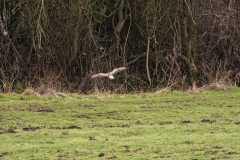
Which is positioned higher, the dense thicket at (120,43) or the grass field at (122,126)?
the dense thicket at (120,43)

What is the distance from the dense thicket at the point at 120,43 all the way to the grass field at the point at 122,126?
285 cm

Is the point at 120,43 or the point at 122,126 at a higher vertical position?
the point at 120,43

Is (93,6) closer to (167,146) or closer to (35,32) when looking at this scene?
(35,32)

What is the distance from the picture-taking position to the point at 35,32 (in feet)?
68.7

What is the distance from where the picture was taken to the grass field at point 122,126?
371 inches

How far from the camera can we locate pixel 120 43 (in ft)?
74.1

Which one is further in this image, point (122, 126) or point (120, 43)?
point (120, 43)

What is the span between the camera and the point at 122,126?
12.5 m

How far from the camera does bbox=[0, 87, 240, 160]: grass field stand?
941 centimetres

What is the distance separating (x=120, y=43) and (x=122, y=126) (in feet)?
34.0

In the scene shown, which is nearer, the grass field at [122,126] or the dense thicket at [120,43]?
the grass field at [122,126]

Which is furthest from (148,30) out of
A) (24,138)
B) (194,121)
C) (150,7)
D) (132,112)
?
(24,138)

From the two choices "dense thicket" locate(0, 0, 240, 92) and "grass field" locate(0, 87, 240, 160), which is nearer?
"grass field" locate(0, 87, 240, 160)

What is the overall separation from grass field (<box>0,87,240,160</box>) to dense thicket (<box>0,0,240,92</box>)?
2.85 meters
